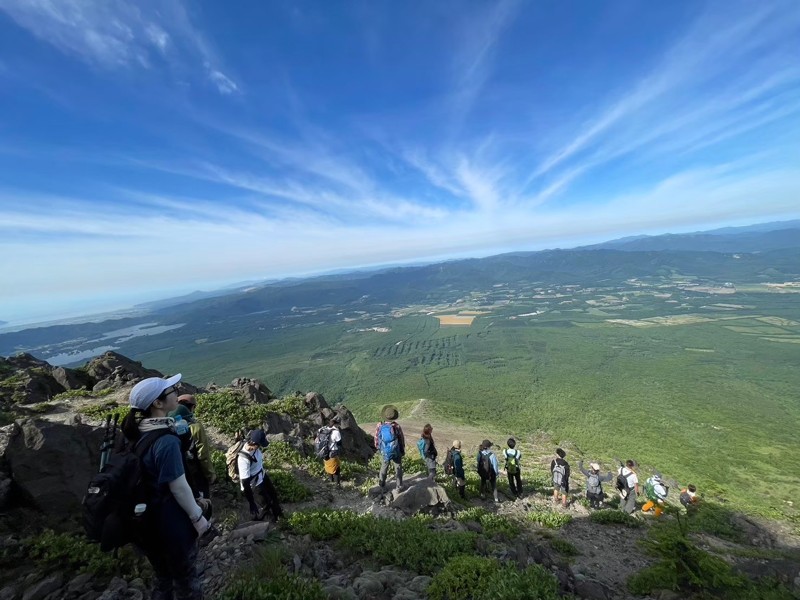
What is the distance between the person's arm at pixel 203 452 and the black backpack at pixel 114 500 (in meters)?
3.03

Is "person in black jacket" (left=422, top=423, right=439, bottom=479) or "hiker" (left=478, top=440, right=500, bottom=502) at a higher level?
"person in black jacket" (left=422, top=423, right=439, bottom=479)

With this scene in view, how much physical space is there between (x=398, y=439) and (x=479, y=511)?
11.5ft

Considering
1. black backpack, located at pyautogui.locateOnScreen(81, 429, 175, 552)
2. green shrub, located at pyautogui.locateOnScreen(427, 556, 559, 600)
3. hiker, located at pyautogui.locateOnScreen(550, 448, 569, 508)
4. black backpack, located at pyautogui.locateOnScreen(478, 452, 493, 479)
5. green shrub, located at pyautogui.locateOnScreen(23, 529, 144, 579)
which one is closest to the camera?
black backpack, located at pyautogui.locateOnScreen(81, 429, 175, 552)

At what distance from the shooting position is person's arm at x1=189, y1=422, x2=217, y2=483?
271 inches

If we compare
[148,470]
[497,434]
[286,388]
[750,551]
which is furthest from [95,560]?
[286,388]

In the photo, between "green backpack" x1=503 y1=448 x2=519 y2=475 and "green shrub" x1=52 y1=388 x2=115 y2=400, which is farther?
"green shrub" x1=52 y1=388 x2=115 y2=400

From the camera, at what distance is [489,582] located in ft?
20.2

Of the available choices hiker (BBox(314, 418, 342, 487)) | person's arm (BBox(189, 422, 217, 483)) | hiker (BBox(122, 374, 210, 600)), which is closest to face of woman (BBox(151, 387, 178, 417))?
hiker (BBox(122, 374, 210, 600))

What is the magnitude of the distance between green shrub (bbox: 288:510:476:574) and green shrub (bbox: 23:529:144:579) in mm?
3476

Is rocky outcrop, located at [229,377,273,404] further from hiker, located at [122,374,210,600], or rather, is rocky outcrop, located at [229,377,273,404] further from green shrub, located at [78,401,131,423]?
hiker, located at [122,374,210,600]

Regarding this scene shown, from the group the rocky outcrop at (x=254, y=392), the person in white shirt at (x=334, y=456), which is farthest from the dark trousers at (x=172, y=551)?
the rocky outcrop at (x=254, y=392)

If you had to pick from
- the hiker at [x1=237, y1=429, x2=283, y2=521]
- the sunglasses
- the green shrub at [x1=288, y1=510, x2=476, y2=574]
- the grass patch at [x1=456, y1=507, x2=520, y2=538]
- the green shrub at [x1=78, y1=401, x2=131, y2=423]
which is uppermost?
the sunglasses

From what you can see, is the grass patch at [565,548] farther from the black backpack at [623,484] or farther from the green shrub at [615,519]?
the black backpack at [623,484]

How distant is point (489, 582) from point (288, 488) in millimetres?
8471
